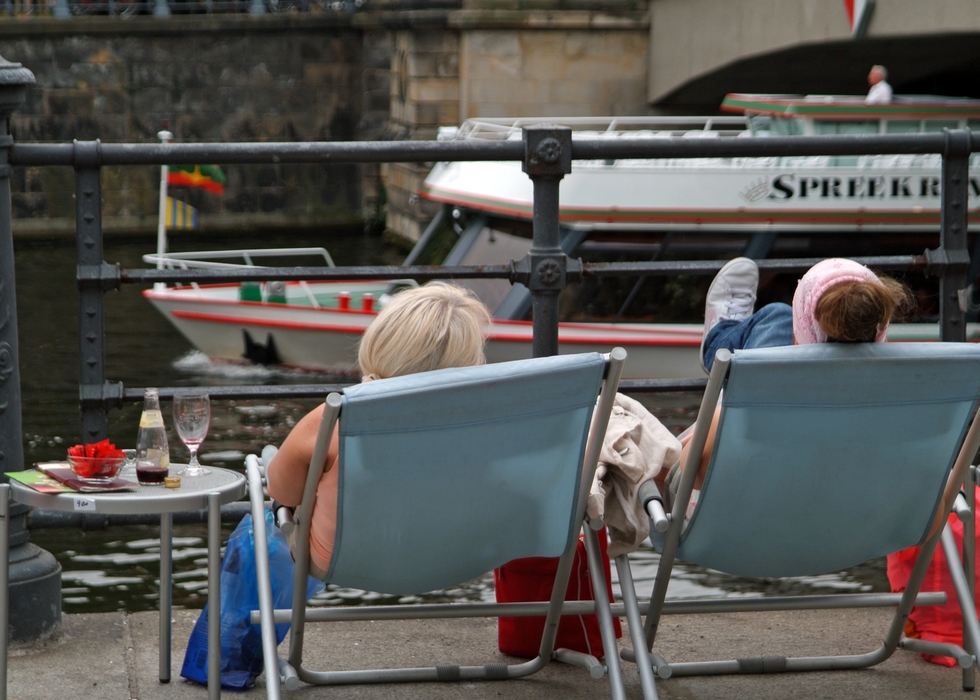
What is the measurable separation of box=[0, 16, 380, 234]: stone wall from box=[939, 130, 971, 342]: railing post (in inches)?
765

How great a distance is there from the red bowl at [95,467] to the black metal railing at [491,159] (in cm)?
71

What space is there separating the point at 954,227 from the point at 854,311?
1502 millimetres

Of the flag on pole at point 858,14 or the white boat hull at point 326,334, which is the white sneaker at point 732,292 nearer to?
the white boat hull at point 326,334

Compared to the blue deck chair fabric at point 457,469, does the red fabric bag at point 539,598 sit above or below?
below

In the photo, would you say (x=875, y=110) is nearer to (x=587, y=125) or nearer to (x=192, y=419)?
(x=587, y=125)

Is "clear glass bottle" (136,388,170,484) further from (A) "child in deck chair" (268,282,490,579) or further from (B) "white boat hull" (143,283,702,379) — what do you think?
(B) "white boat hull" (143,283,702,379)

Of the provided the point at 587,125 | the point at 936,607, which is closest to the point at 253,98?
the point at 587,125

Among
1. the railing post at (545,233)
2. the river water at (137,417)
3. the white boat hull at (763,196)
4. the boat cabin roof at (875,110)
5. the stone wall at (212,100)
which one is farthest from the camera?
the stone wall at (212,100)

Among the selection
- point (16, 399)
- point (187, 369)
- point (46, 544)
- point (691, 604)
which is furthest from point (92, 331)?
point (187, 369)

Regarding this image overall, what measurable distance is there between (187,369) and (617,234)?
4.25 meters

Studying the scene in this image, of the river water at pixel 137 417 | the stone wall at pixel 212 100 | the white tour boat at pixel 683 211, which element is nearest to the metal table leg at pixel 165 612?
the river water at pixel 137 417

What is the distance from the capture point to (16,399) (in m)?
3.17

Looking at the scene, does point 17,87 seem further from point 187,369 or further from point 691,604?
point 187,369

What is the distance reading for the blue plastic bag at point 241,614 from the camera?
2.84 meters
